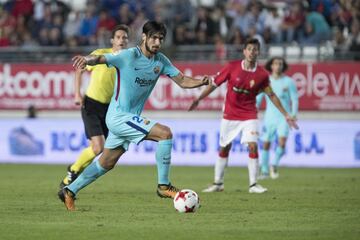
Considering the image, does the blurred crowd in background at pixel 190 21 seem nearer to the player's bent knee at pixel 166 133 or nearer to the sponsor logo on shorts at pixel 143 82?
the sponsor logo on shorts at pixel 143 82

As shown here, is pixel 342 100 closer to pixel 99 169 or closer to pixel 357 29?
pixel 357 29

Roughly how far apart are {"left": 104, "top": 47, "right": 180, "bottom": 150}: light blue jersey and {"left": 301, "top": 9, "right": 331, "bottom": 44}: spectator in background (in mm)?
13526

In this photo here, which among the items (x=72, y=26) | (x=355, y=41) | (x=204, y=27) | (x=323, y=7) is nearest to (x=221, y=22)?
(x=204, y=27)

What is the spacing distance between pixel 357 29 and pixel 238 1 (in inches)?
150

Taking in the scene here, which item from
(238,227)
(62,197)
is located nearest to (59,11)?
(62,197)

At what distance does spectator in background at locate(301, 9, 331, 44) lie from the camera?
25078 mm

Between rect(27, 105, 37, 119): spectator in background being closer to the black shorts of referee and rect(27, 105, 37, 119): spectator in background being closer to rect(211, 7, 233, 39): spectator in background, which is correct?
rect(211, 7, 233, 39): spectator in background

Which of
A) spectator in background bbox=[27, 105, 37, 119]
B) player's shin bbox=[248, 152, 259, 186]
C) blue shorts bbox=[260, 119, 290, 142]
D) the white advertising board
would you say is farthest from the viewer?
spectator in background bbox=[27, 105, 37, 119]

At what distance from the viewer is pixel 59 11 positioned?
91.4 feet

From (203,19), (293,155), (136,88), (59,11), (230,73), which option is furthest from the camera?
(59,11)

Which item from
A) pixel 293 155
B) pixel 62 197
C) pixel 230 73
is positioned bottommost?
pixel 293 155

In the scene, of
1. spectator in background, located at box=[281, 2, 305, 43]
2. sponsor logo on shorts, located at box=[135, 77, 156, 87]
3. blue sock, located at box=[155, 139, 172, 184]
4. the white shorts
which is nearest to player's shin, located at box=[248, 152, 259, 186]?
the white shorts

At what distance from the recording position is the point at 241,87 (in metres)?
15.8

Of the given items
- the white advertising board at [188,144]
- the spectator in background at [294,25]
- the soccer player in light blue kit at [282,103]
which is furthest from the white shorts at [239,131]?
the spectator in background at [294,25]
